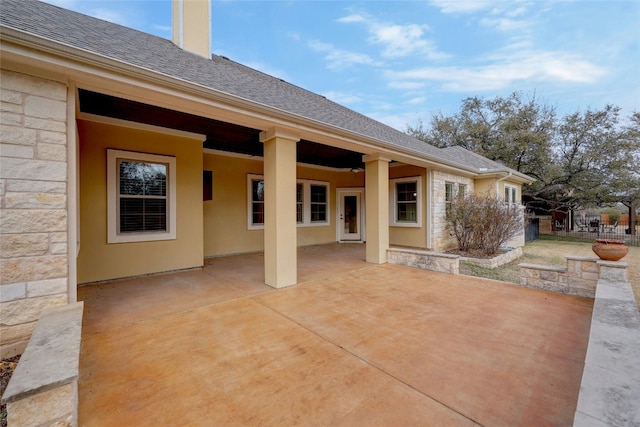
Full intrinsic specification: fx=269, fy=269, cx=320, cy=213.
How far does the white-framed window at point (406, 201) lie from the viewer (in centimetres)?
916

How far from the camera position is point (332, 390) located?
6.91 feet

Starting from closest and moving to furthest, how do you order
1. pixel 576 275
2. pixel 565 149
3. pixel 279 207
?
pixel 576 275 → pixel 279 207 → pixel 565 149

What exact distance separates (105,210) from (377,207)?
18.9 ft

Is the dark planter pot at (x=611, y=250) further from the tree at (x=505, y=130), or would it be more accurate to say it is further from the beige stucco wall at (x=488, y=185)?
the tree at (x=505, y=130)

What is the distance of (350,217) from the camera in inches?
436

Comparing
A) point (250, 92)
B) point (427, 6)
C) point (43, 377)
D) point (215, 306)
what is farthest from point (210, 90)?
point (427, 6)

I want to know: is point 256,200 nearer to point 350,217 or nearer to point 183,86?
point 350,217

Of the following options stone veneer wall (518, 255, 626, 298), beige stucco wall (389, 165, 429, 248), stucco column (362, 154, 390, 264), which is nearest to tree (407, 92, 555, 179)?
beige stucco wall (389, 165, 429, 248)

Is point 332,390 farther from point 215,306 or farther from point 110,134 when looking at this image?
point 110,134

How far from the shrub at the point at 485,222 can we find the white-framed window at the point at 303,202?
461cm

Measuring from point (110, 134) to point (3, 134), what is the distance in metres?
3.13

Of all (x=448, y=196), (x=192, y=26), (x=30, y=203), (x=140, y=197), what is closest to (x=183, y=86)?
(x=30, y=203)

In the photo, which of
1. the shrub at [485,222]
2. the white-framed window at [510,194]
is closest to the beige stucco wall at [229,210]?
the shrub at [485,222]

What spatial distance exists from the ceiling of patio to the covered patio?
3120 millimetres
